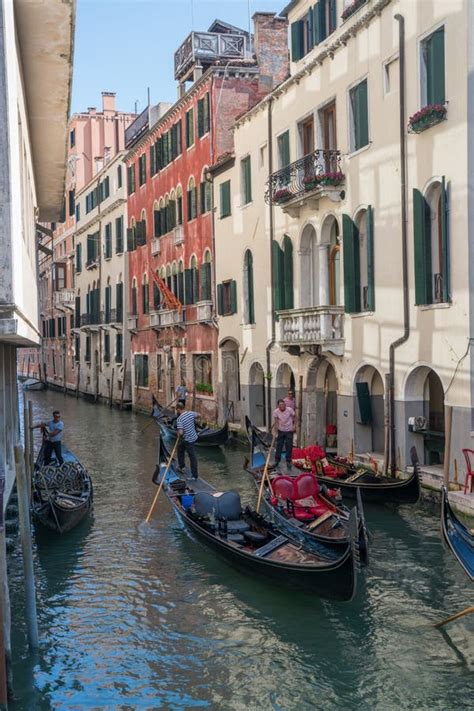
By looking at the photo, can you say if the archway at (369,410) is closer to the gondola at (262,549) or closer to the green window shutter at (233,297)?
the gondola at (262,549)

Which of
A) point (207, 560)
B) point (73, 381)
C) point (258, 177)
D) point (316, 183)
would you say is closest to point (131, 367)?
point (73, 381)

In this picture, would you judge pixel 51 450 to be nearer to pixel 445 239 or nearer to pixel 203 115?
pixel 445 239

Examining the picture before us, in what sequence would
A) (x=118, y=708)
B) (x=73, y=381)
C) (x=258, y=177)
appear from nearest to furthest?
(x=118, y=708)
(x=258, y=177)
(x=73, y=381)

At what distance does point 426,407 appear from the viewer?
12227mm

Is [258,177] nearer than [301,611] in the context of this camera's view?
No

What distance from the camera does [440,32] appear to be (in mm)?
10906

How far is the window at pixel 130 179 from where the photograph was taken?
2875cm

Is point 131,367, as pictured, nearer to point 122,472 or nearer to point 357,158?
point 122,472

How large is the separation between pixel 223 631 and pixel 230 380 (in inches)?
518

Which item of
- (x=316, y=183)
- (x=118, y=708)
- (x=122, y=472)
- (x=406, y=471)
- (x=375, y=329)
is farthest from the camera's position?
(x=122, y=472)

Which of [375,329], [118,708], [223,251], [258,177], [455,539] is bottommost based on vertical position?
[118,708]

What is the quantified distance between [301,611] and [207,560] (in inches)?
74.3

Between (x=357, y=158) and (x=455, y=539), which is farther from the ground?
(x=357, y=158)

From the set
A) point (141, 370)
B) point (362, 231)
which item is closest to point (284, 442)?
point (362, 231)
